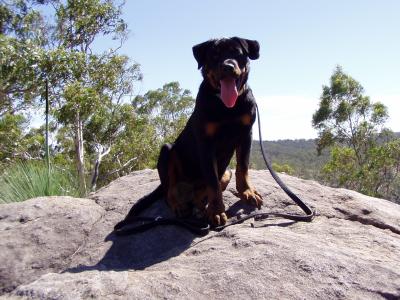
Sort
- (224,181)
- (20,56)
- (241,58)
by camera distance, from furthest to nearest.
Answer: (20,56)
(224,181)
(241,58)

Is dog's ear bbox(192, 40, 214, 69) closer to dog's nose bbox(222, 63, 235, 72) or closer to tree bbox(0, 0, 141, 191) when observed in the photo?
dog's nose bbox(222, 63, 235, 72)

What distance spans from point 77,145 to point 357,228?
14.1m

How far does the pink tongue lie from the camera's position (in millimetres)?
3307

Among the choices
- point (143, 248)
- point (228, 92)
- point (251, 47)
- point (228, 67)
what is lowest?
point (143, 248)

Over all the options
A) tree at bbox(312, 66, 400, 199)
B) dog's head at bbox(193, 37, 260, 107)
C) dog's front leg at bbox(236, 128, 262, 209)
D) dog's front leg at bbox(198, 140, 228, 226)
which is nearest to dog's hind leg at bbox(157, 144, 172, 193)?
dog's front leg at bbox(198, 140, 228, 226)

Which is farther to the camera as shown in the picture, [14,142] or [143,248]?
[14,142]

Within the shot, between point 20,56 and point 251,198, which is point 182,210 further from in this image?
point 20,56

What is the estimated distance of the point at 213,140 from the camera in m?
3.59

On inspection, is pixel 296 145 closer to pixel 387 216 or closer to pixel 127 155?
pixel 127 155

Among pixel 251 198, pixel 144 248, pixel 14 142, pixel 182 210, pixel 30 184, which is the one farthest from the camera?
pixel 14 142

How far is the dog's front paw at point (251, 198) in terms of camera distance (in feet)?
12.5

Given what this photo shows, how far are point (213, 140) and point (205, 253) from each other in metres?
0.99

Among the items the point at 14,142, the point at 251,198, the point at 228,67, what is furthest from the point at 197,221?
the point at 14,142

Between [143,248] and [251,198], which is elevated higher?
[251,198]
